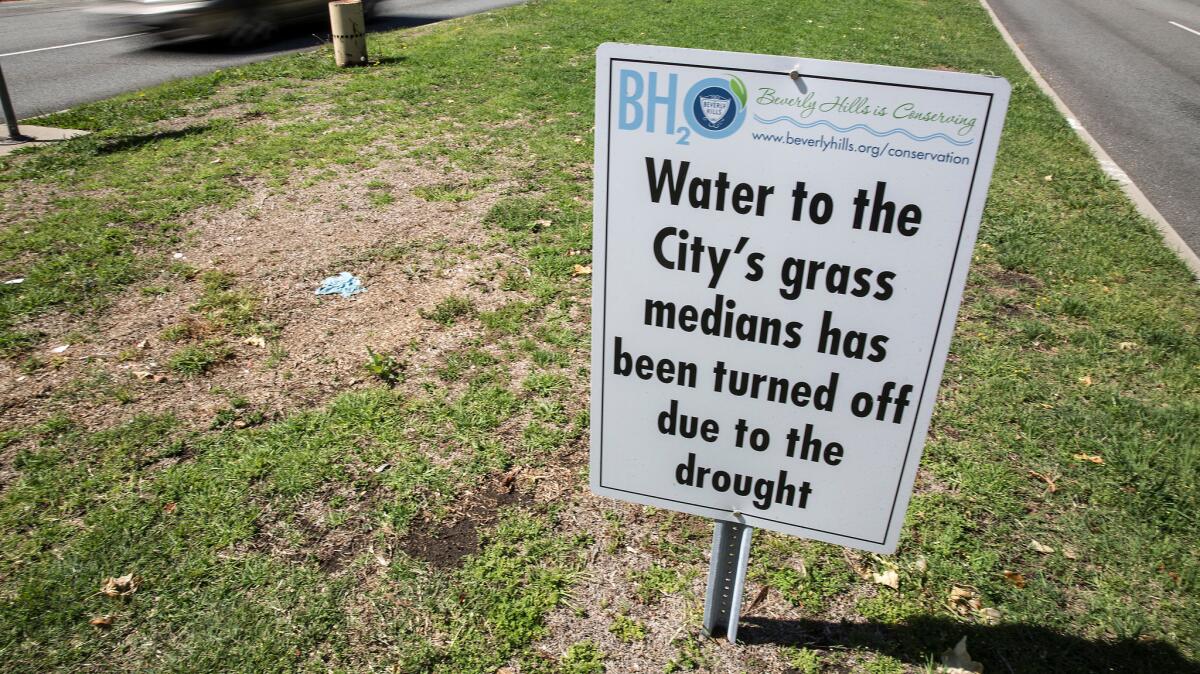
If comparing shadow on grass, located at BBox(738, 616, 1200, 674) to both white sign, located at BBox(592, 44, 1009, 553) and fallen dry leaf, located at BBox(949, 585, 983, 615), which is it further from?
white sign, located at BBox(592, 44, 1009, 553)

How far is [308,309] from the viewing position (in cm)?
489

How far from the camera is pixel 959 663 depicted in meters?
2.70

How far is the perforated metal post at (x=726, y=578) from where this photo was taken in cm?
264

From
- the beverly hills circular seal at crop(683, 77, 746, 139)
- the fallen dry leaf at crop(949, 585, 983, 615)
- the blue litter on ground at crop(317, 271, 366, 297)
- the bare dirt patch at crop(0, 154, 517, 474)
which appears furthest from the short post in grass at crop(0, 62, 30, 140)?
the fallen dry leaf at crop(949, 585, 983, 615)

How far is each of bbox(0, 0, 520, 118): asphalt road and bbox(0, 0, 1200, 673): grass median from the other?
4442 mm

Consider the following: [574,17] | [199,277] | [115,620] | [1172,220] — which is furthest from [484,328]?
[574,17]

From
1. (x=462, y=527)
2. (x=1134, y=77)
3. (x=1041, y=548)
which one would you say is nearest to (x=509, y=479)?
(x=462, y=527)

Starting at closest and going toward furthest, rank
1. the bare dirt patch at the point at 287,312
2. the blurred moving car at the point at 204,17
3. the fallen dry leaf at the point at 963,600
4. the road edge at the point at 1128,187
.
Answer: the fallen dry leaf at the point at 963,600 → the bare dirt patch at the point at 287,312 → the road edge at the point at 1128,187 → the blurred moving car at the point at 204,17

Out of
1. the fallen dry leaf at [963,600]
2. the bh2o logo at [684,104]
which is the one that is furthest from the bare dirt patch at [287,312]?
the fallen dry leaf at [963,600]

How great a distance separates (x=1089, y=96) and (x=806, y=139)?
11741 millimetres

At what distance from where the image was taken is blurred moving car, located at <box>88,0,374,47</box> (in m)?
12.3

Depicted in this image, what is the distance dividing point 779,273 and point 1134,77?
14.1 meters

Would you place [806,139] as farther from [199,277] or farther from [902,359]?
[199,277]

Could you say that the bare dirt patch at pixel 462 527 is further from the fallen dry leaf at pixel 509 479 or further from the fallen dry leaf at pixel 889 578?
the fallen dry leaf at pixel 889 578
